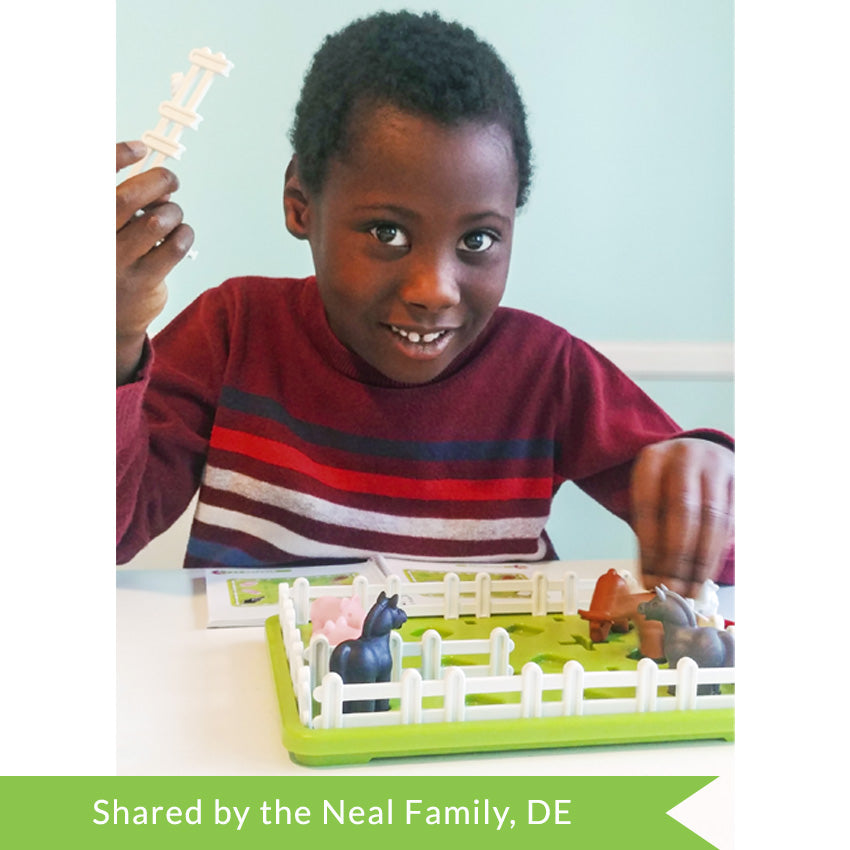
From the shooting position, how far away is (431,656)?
67cm

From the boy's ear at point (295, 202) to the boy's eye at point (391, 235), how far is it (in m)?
0.06

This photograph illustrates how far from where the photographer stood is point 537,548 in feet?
2.94

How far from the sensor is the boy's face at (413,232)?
761mm

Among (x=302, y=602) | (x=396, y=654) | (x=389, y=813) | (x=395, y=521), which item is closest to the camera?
(x=389, y=813)

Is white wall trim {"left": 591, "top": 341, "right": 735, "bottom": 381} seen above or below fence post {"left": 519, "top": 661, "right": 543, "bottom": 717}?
above

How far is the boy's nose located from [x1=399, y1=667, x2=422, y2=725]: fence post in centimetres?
28

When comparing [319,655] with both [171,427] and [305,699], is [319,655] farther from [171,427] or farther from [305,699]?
[171,427]

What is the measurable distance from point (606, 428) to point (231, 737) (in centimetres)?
39

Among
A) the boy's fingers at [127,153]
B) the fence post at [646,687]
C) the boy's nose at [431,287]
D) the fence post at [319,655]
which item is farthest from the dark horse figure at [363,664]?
the boy's fingers at [127,153]

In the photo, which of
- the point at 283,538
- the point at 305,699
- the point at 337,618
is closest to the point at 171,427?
the point at 283,538

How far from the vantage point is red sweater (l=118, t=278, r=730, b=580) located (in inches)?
33.8

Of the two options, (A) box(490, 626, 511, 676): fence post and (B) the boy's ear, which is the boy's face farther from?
(A) box(490, 626, 511, 676): fence post

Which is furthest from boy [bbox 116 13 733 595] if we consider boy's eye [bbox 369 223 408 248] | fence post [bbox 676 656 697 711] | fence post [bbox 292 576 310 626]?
fence post [bbox 676 656 697 711]
